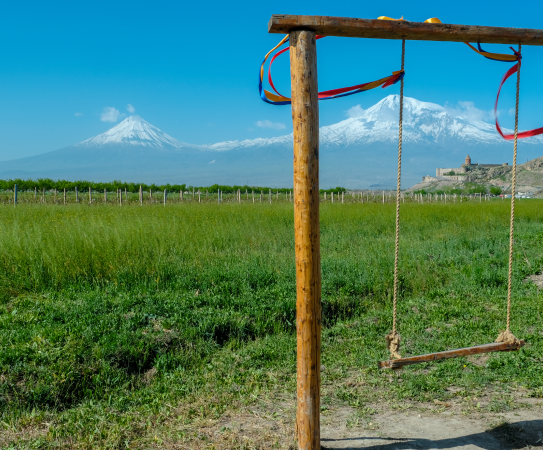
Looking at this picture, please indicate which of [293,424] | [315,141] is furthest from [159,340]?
[315,141]

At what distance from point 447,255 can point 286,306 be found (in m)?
4.68

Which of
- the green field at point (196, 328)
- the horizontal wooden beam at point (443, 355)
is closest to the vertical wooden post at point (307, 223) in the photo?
the horizontal wooden beam at point (443, 355)

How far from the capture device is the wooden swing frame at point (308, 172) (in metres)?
2.69

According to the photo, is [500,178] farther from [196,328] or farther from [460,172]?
[196,328]

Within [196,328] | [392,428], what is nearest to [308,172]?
[392,428]

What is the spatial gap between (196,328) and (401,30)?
368 cm

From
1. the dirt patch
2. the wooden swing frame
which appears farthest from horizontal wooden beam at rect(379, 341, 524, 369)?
the dirt patch

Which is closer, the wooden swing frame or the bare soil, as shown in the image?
the wooden swing frame

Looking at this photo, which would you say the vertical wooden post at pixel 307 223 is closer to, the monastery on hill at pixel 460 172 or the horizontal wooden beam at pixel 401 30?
the horizontal wooden beam at pixel 401 30

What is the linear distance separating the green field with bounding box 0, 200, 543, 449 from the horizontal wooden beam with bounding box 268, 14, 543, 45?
2.75 metres

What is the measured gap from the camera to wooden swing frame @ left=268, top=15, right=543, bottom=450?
2.69 meters

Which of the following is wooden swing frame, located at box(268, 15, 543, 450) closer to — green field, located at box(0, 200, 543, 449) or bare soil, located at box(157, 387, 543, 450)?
bare soil, located at box(157, 387, 543, 450)

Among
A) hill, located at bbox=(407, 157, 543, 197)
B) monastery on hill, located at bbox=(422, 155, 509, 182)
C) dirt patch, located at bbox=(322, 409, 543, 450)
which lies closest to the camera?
dirt patch, located at bbox=(322, 409, 543, 450)

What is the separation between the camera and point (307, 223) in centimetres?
274
